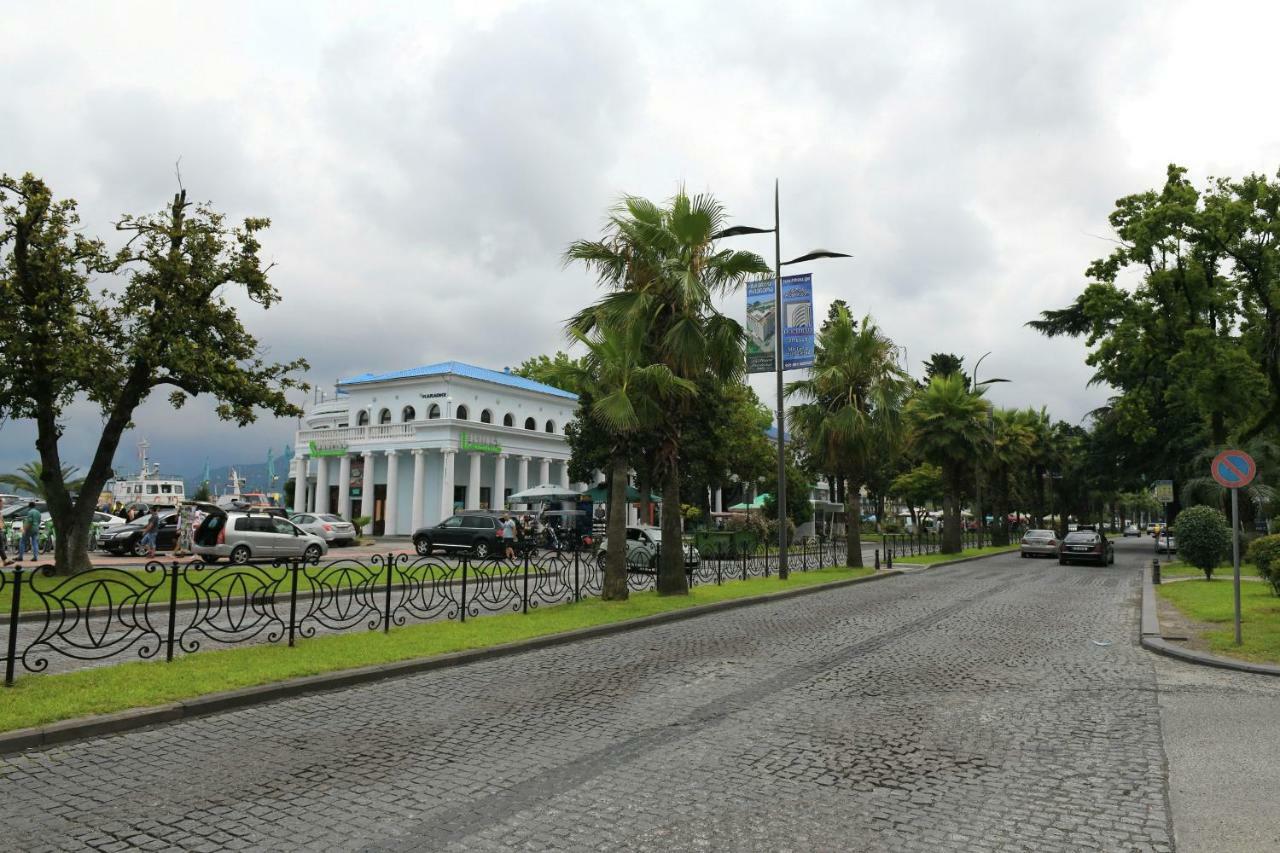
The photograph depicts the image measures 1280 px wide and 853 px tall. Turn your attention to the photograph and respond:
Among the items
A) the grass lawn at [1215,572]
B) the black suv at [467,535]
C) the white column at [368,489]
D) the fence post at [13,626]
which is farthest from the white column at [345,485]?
the fence post at [13,626]

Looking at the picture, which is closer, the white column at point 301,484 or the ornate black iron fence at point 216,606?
the ornate black iron fence at point 216,606

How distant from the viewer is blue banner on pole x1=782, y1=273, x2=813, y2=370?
67.6 ft

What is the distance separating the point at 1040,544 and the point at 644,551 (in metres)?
24.2

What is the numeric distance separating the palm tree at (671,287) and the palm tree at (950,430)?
2377cm

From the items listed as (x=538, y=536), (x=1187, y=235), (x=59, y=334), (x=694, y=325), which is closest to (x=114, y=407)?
(x=59, y=334)

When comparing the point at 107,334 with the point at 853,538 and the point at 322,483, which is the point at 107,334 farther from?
the point at 322,483

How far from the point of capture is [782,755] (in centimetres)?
596

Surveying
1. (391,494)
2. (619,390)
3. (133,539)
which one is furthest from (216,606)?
(391,494)

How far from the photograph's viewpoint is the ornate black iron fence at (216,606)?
28.8 feet

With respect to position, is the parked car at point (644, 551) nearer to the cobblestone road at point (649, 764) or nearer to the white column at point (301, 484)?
the cobblestone road at point (649, 764)

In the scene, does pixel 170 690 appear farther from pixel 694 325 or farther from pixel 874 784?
pixel 694 325

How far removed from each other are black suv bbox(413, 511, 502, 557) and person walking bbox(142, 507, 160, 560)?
7.87m

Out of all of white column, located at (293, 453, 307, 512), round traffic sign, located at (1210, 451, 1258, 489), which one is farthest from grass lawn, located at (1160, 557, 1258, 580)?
white column, located at (293, 453, 307, 512)

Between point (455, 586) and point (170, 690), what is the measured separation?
10517 millimetres
